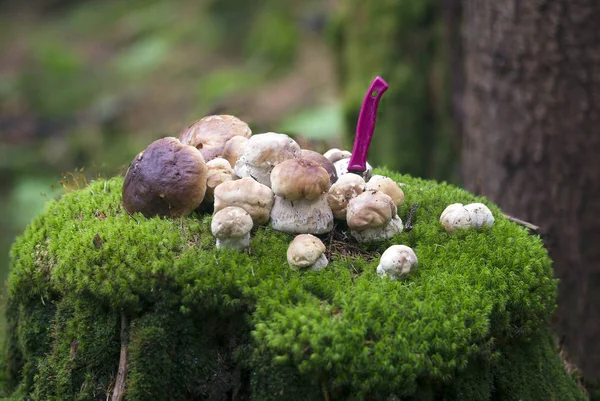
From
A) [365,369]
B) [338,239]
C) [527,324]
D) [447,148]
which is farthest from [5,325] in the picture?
[447,148]

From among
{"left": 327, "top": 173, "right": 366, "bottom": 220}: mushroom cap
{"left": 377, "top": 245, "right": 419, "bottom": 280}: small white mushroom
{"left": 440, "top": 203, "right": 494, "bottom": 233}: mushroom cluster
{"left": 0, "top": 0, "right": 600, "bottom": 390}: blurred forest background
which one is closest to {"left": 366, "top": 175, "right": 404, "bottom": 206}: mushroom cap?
{"left": 327, "top": 173, "right": 366, "bottom": 220}: mushroom cap

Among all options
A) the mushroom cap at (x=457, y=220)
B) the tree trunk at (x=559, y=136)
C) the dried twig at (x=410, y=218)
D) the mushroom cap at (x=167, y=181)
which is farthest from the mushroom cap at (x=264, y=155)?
the tree trunk at (x=559, y=136)

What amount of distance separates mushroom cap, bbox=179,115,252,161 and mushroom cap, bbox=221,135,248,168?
5 cm

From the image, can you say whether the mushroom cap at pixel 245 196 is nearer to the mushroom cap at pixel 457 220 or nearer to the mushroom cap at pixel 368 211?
the mushroom cap at pixel 368 211

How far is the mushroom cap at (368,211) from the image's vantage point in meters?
2.43

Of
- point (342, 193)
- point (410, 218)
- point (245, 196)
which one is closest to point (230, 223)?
point (245, 196)

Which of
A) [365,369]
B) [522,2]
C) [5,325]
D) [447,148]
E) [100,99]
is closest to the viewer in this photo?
[365,369]

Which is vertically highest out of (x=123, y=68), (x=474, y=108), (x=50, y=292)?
(x=123, y=68)

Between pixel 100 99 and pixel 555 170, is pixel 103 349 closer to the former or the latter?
pixel 555 170

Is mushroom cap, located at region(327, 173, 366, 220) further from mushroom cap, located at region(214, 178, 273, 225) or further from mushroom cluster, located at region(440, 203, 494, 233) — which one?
mushroom cluster, located at region(440, 203, 494, 233)

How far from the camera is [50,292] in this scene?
8.23ft

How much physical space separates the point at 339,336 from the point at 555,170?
8.71 feet

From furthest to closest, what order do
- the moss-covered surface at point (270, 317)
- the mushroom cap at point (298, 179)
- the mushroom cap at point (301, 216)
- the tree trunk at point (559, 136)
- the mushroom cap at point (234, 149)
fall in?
1. the tree trunk at point (559, 136)
2. the mushroom cap at point (234, 149)
3. the mushroom cap at point (301, 216)
4. the mushroom cap at point (298, 179)
5. the moss-covered surface at point (270, 317)

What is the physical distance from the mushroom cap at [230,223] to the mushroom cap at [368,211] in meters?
0.40
